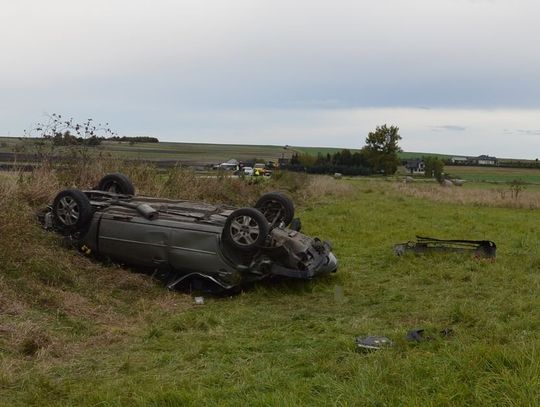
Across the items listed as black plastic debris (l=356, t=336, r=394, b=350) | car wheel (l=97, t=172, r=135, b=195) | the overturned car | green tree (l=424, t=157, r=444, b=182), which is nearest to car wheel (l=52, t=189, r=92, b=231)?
the overturned car

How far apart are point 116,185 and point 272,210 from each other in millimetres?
3035

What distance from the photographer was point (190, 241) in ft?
26.9

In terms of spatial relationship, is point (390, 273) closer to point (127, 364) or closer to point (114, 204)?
point (114, 204)

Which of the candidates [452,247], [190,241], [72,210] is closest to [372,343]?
[190,241]

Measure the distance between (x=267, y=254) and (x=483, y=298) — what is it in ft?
9.95

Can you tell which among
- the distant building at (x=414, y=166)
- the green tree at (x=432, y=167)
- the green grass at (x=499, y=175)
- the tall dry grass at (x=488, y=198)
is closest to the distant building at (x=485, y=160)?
the green grass at (x=499, y=175)

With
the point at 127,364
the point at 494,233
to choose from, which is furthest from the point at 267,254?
the point at 494,233

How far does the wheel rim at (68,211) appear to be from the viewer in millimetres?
8867

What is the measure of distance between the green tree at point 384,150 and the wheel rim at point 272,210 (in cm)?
6340

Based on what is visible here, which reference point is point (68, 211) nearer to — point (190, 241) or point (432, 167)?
point (190, 241)

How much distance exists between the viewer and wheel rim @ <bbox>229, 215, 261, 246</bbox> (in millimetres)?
8070

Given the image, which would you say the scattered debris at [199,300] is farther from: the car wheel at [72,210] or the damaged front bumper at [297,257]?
the car wheel at [72,210]

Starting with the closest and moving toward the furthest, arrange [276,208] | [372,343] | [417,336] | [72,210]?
[372,343], [417,336], [72,210], [276,208]

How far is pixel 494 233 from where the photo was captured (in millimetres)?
15680
